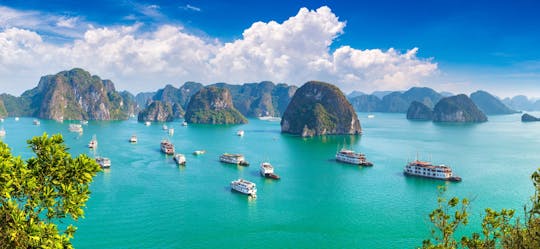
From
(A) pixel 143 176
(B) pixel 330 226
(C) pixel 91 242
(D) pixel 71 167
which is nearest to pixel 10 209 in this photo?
(D) pixel 71 167

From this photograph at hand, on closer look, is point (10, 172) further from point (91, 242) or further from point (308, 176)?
point (308, 176)

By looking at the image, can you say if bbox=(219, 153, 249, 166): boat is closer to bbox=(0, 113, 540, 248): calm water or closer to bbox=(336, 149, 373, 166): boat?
bbox=(0, 113, 540, 248): calm water

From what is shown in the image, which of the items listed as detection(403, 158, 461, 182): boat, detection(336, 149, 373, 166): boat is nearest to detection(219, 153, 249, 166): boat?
detection(336, 149, 373, 166): boat

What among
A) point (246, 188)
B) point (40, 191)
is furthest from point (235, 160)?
point (40, 191)

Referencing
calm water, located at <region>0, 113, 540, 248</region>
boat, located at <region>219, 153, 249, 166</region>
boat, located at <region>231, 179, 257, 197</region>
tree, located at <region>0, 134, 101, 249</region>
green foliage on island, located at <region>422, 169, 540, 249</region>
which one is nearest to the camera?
green foliage on island, located at <region>422, 169, 540, 249</region>

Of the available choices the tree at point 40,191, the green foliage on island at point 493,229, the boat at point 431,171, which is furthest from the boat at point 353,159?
the tree at point 40,191

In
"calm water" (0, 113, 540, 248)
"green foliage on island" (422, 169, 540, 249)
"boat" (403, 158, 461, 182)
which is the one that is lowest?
"calm water" (0, 113, 540, 248)
